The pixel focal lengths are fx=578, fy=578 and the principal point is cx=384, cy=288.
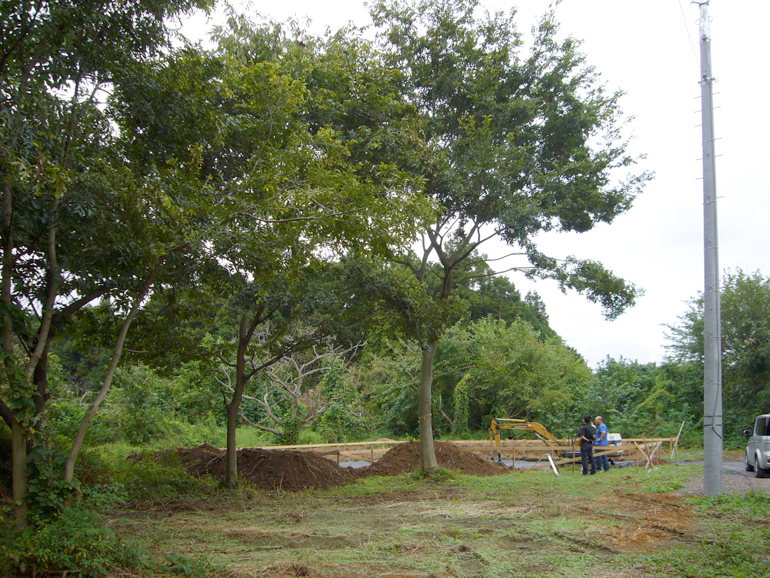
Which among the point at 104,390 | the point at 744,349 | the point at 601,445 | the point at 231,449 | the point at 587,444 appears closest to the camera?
the point at 104,390

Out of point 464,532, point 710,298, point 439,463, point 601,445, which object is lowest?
point 439,463

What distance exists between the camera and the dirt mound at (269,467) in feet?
41.5

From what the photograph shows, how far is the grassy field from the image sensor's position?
18.8 feet

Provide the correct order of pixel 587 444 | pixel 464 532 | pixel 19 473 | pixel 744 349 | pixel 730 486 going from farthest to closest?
pixel 744 349
pixel 587 444
pixel 730 486
pixel 464 532
pixel 19 473

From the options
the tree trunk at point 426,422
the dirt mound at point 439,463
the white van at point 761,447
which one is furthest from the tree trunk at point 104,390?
the white van at point 761,447

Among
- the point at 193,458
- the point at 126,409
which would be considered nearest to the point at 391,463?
the point at 193,458

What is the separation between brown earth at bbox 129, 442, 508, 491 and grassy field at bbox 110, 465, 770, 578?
1020mm

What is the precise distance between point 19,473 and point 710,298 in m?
10.0

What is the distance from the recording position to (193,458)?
44.4 ft

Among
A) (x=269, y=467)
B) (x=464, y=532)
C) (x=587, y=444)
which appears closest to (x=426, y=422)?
(x=269, y=467)

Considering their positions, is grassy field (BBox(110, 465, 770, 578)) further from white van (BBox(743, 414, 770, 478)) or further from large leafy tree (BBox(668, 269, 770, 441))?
large leafy tree (BBox(668, 269, 770, 441))

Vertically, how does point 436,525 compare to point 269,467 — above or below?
above

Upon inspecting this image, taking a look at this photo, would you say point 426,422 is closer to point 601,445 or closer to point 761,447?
point 601,445

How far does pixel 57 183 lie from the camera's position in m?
5.02
